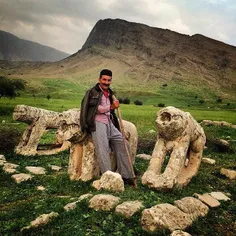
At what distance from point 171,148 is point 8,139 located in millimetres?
9761

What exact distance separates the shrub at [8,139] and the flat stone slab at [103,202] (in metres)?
8.56

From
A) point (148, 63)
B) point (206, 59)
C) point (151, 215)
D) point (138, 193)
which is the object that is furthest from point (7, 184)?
point (206, 59)

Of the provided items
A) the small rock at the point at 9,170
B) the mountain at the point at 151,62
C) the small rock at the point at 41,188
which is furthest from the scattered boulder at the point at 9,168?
the mountain at the point at 151,62

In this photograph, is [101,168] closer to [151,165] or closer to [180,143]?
[151,165]

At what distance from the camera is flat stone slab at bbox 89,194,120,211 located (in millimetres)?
6570

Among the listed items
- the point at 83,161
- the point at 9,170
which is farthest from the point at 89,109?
the point at 9,170

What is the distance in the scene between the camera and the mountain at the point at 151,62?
359 feet

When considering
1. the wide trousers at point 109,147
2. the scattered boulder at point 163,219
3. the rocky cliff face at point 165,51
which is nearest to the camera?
the scattered boulder at point 163,219

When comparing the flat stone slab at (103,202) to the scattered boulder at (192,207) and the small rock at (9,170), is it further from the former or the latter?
the small rock at (9,170)

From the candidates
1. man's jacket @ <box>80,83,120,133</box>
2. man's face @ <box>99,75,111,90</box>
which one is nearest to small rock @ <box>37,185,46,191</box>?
man's jacket @ <box>80,83,120,133</box>

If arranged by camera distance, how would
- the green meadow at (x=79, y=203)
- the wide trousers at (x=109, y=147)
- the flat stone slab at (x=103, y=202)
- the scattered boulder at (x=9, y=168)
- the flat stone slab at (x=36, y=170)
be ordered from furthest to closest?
1. the flat stone slab at (x=36, y=170)
2. the scattered boulder at (x=9, y=168)
3. the wide trousers at (x=109, y=147)
4. the flat stone slab at (x=103, y=202)
5. the green meadow at (x=79, y=203)

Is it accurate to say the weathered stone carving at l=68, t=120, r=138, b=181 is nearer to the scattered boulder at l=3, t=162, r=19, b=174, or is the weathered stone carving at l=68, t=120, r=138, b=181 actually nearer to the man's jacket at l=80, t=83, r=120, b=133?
the man's jacket at l=80, t=83, r=120, b=133

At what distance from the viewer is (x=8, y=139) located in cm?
1568

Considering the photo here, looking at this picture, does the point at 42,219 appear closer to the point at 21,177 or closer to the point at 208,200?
the point at 21,177
